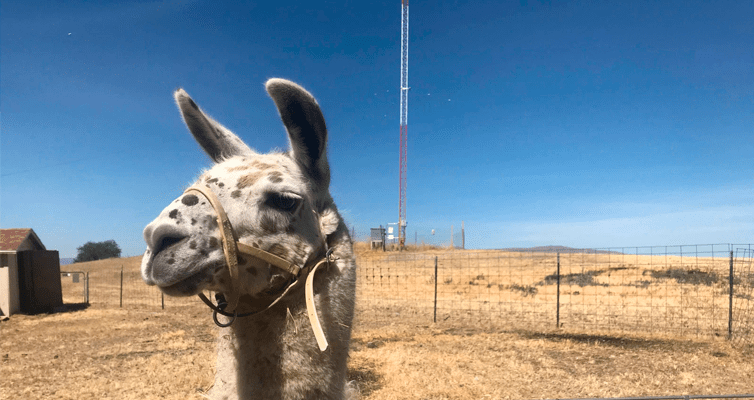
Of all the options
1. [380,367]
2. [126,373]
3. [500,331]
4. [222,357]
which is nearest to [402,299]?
[500,331]

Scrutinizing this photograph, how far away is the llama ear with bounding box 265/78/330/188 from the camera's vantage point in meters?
1.81

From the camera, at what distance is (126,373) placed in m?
7.48

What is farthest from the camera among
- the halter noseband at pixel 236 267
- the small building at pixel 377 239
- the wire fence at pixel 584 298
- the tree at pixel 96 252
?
the tree at pixel 96 252

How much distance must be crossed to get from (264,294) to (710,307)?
1379 centimetres

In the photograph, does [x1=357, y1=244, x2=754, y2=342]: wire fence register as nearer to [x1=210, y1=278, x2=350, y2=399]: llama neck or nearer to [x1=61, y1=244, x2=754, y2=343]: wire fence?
[x1=61, y1=244, x2=754, y2=343]: wire fence

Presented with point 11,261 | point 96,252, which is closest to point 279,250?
point 11,261

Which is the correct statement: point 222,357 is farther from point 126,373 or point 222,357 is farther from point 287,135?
point 126,373

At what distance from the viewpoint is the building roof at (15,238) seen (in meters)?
17.6

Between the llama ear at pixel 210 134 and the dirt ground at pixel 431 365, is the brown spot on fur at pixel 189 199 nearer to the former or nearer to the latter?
the llama ear at pixel 210 134

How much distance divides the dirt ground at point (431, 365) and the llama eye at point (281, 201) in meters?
4.01

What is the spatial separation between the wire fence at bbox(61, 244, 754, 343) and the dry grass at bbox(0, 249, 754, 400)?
0.16m

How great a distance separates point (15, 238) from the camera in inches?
739

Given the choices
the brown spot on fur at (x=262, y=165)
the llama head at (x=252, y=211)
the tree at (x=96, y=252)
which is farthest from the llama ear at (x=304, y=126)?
the tree at (x=96, y=252)

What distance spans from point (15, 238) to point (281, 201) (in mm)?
22312
